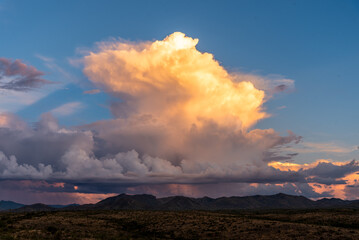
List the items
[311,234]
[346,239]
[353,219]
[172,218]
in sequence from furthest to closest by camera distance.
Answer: [172,218] → [353,219] → [311,234] → [346,239]

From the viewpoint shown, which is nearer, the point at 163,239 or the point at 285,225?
the point at 163,239

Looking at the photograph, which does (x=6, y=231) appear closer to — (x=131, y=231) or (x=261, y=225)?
(x=131, y=231)

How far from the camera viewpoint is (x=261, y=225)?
3108 inches

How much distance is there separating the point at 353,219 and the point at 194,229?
4728 centimetres

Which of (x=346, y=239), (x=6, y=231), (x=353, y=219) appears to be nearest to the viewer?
(x=346, y=239)

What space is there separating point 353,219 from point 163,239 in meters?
57.6

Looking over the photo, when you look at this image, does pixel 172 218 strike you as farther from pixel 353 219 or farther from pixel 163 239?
pixel 353 219

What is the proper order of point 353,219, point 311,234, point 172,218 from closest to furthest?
point 311,234 < point 353,219 < point 172,218

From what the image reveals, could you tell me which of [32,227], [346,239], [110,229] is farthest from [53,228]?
[346,239]

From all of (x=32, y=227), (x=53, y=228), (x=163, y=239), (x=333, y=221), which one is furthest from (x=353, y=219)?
(x=32, y=227)

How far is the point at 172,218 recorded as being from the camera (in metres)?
96.5

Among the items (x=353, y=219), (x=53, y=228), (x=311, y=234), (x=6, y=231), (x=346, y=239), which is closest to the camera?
(x=346, y=239)

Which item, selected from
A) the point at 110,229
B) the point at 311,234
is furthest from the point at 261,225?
the point at 110,229

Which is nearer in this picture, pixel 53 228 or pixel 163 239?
pixel 163 239
